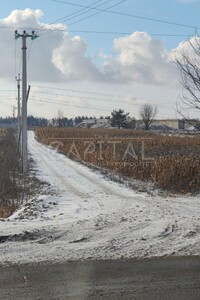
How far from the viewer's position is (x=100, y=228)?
8.84m

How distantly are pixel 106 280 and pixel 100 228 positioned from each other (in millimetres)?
2977

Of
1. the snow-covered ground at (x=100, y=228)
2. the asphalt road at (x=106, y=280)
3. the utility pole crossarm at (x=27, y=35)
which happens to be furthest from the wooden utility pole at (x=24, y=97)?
the asphalt road at (x=106, y=280)

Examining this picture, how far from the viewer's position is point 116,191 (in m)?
16.0

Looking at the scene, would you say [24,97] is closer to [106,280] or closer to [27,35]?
[27,35]

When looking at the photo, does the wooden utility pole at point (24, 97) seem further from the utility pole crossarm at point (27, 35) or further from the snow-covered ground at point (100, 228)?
the snow-covered ground at point (100, 228)

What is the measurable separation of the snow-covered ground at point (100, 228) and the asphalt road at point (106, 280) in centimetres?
41

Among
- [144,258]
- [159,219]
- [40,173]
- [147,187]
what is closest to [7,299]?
[144,258]

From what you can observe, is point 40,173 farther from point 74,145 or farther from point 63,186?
point 74,145

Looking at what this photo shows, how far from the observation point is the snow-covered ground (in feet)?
23.6

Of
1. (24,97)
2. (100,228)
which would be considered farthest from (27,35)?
(100,228)

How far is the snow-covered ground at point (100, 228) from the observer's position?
7189 mm

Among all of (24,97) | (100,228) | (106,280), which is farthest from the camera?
(24,97)

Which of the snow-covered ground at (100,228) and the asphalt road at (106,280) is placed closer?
the asphalt road at (106,280)

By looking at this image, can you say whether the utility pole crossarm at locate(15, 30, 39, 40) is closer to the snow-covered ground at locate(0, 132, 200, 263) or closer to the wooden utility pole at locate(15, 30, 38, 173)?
the wooden utility pole at locate(15, 30, 38, 173)
